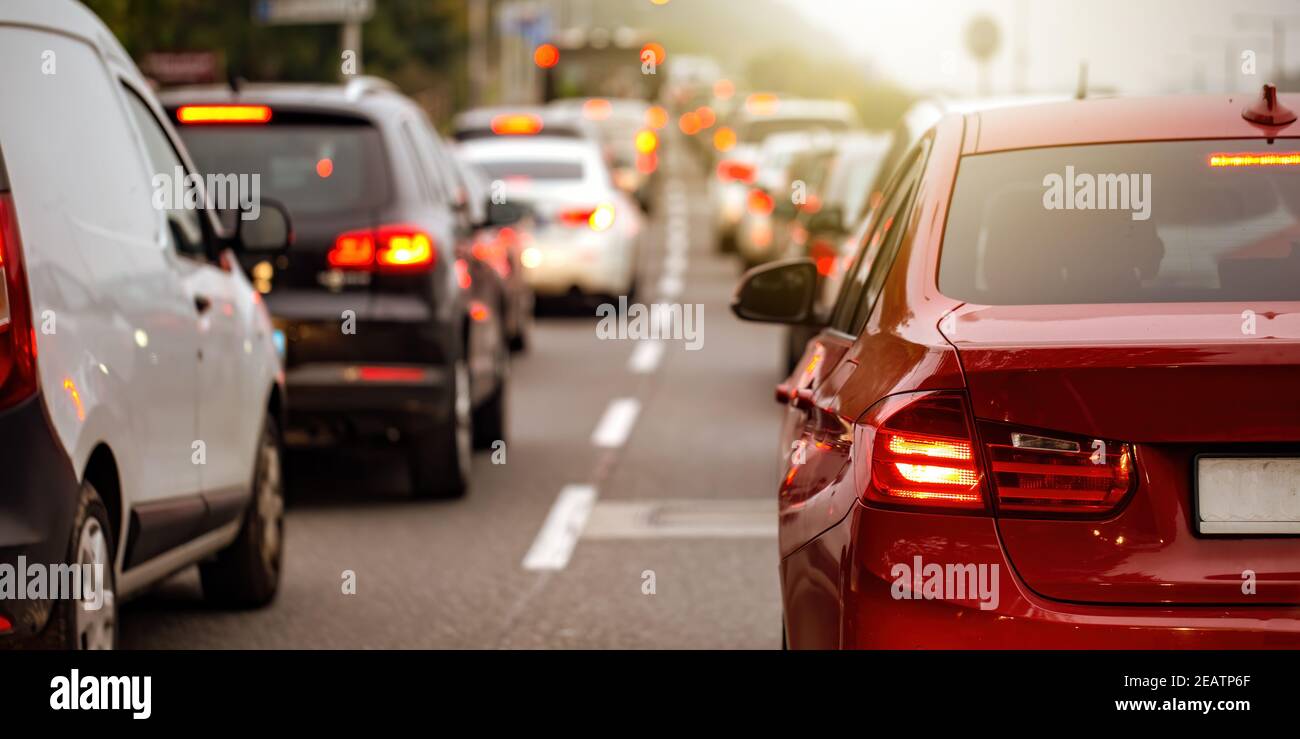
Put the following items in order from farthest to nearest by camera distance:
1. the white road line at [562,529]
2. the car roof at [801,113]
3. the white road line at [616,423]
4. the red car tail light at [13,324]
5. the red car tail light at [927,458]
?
1. the car roof at [801,113]
2. the white road line at [616,423]
3. the white road line at [562,529]
4. the red car tail light at [13,324]
5. the red car tail light at [927,458]

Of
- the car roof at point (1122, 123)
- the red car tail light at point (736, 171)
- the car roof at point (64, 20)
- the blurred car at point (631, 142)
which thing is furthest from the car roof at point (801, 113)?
the car roof at point (1122, 123)

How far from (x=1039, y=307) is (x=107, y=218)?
2.63 metres

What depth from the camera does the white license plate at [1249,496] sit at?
417 cm

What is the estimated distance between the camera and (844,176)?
16.9 meters

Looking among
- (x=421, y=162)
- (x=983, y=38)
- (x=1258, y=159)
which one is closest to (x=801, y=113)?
(x=983, y=38)

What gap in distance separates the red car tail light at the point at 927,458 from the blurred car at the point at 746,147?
84.2 feet

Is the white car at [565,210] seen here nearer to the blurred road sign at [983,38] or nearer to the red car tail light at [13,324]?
the blurred road sign at [983,38]

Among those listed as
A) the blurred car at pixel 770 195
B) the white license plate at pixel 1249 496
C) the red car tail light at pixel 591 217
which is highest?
the white license plate at pixel 1249 496

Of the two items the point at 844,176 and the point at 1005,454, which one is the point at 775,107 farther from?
the point at 1005,454

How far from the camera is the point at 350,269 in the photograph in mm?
10484

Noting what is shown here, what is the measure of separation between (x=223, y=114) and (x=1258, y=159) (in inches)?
252

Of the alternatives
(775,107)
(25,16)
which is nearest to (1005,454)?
(25,16)

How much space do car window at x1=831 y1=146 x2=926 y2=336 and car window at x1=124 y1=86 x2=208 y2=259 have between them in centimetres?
224

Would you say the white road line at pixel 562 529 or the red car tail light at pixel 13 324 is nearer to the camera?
the red car tail light at pixel 13 324
